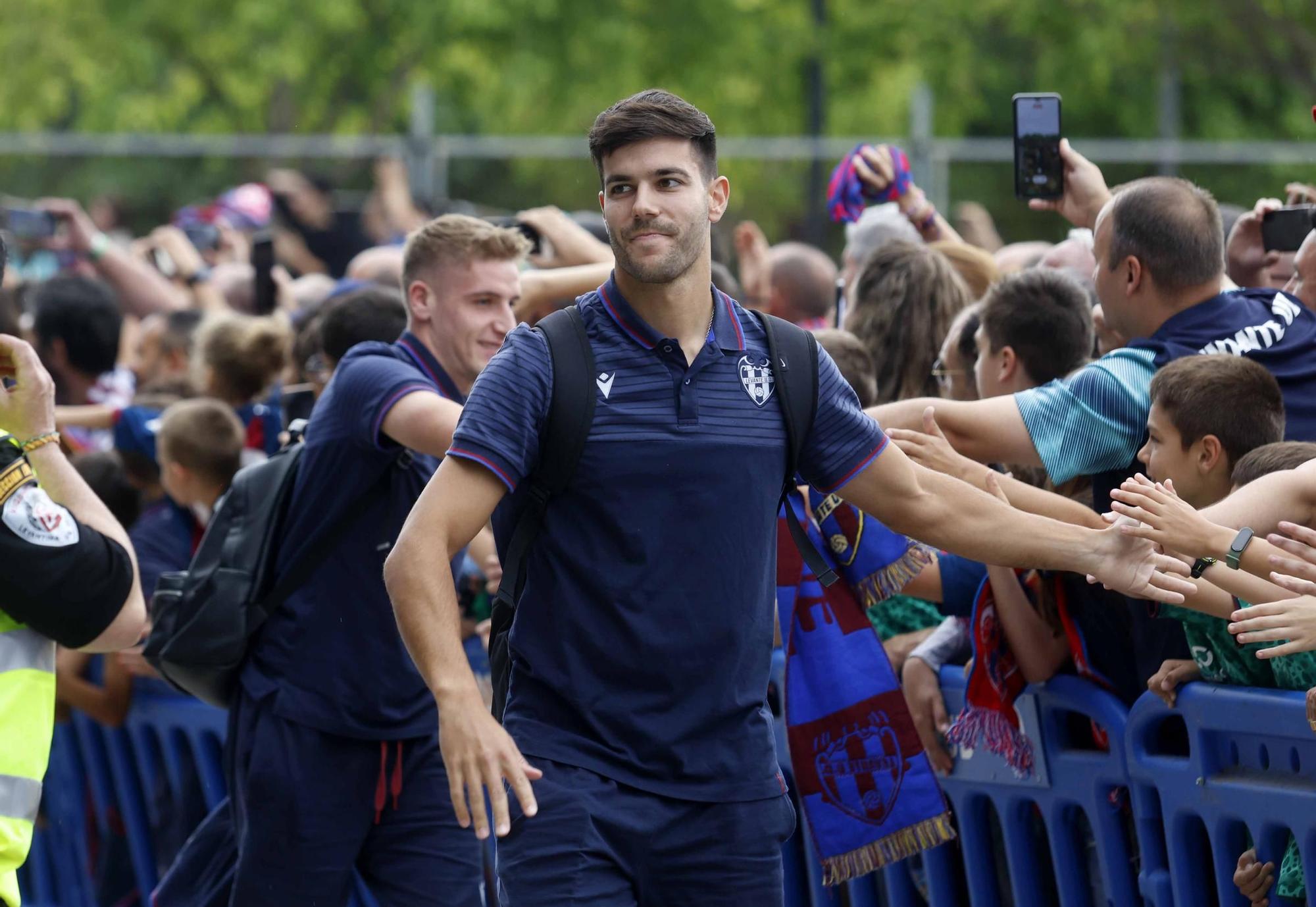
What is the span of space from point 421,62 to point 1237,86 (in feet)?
31.0

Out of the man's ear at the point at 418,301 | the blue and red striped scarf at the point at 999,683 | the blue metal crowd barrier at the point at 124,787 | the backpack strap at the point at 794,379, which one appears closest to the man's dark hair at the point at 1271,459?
the blue and red striped scarf at the point at 999,683

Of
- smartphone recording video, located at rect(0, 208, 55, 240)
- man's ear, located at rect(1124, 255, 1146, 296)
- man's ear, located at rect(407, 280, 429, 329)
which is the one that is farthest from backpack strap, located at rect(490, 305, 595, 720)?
smartphone recording video, located at rect(0, 208, 55, 240)

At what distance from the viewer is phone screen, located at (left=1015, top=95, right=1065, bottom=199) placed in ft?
18.9

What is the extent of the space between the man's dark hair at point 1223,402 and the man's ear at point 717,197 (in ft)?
3.91

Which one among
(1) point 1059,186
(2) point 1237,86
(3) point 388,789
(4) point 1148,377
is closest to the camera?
(4) point 1148,377

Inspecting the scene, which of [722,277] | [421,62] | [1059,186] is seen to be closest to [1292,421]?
[1059,186]

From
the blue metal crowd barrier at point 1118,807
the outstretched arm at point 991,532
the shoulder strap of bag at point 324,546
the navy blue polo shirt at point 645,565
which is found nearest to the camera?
the navy blue polo shirt at point 645,565

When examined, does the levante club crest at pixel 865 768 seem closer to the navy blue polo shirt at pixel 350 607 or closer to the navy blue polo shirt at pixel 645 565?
the navy blue polo shirt at pixel 645 565

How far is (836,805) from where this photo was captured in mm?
4777

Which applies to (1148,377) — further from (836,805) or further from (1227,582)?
(836,805)

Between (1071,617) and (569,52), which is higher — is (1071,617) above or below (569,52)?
below

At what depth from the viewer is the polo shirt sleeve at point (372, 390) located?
494 cm

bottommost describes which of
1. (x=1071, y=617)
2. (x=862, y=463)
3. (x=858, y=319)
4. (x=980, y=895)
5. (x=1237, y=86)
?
(x=980, y=895)

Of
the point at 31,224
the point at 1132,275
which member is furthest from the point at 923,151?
the point at 1132,275
